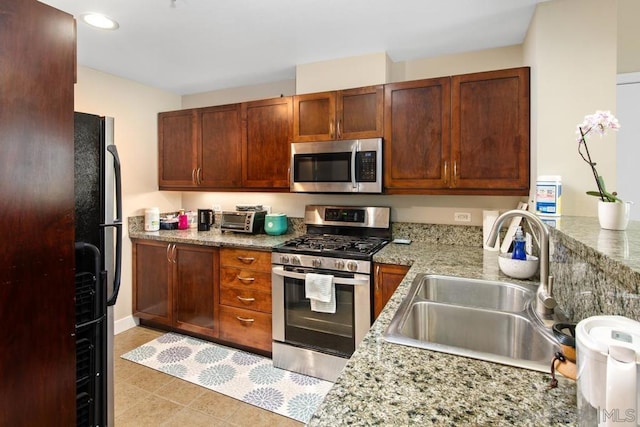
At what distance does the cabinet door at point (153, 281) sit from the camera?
10.1ft

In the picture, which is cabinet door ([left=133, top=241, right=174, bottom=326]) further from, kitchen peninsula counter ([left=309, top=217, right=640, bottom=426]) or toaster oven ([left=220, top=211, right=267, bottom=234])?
kitchen peninsula counter ([left=309, top=217, right=640, bottom=426])

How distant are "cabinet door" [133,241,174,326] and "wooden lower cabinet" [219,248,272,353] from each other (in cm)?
64

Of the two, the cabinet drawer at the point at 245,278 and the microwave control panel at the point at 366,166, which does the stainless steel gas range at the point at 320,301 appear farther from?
the microwave control panel at the point at 366,166

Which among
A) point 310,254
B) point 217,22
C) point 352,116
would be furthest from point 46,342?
point 352,116

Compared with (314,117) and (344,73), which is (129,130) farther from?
(344,73)

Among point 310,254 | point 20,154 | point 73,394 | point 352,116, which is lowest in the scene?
point 73,394

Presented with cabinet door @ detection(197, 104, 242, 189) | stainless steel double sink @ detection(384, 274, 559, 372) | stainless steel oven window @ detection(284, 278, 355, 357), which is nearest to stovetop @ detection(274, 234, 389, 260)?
stainless steel oven window @ detection(284, 278, 355, 357)

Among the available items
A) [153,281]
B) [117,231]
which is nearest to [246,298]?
[153,281]

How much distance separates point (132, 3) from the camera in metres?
1.94

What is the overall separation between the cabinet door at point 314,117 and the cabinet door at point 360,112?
0.07m

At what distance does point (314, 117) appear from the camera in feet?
9.03

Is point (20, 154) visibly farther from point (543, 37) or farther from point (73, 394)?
point (543, 37)

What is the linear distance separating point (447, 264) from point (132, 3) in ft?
7.95

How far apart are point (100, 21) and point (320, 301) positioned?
7.77ft
